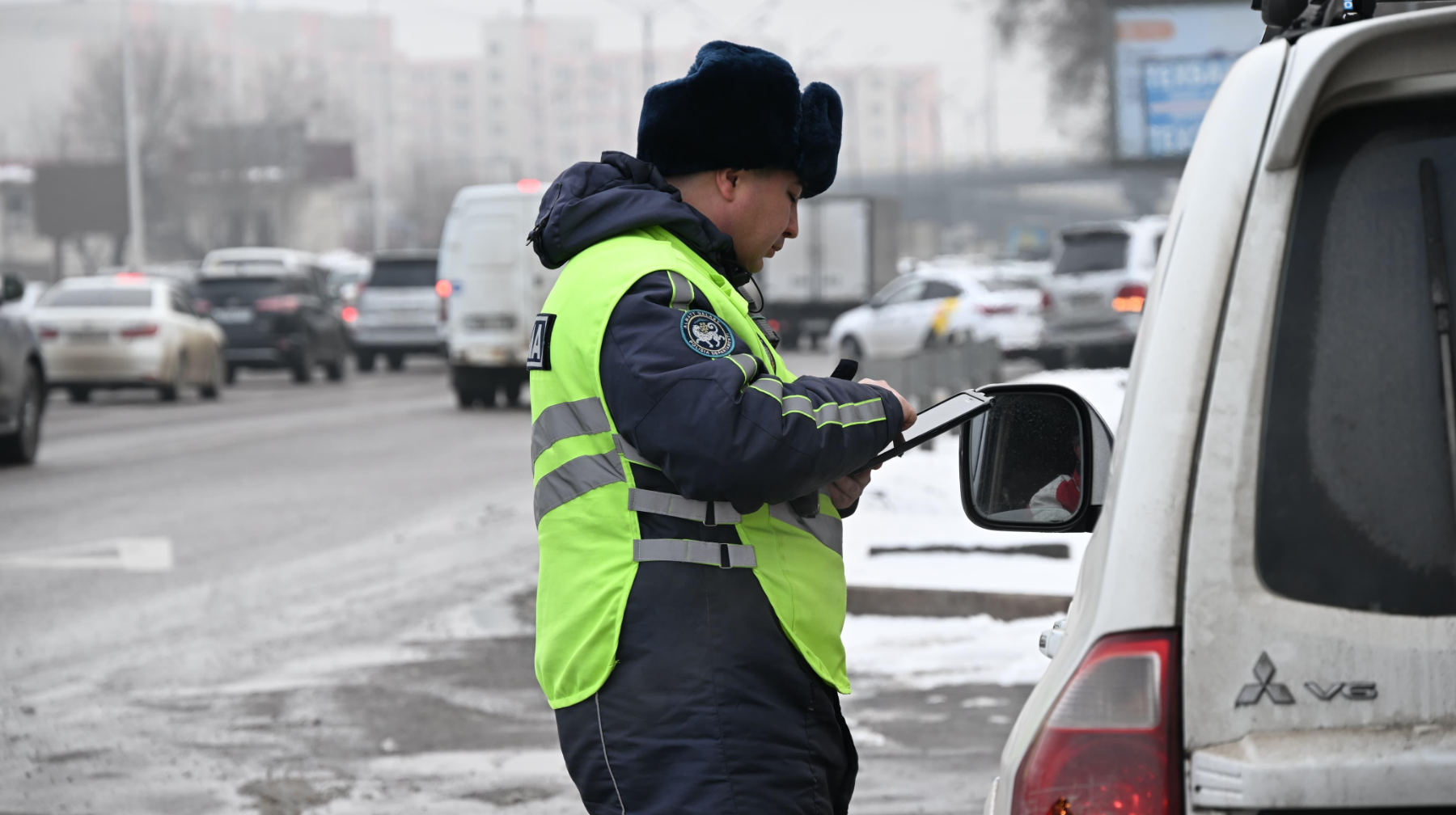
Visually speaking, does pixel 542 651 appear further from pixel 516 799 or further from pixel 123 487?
pixel 123 487

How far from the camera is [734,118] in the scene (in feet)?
8.75

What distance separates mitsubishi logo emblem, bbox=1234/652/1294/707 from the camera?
1853mm

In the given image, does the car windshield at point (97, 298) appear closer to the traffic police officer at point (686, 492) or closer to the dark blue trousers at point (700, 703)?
the traffic police officer at point (686, 492)

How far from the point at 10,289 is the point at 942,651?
9899mm

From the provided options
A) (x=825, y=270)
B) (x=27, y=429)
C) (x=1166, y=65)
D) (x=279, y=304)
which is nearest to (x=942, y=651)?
(x=27, y=429)

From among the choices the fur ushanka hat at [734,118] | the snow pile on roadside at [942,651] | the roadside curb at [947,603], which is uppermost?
the fur ushanka hat at [734,118]

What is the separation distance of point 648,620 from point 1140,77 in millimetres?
28957

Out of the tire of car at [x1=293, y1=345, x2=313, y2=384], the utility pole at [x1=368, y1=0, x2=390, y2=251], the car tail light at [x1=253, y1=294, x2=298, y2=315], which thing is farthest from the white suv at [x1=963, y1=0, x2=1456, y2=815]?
the utility pole at [x1=368, y1=0, x2=390, y2=251]

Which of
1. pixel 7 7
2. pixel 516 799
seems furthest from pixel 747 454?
pixel 7 7

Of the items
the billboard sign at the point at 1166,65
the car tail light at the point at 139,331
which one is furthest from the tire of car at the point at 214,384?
the billboard sign at the point at 1166,65

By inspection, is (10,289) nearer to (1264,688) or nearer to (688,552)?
(688,552)

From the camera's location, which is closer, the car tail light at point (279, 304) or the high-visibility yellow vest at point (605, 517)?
the high-visibility yellow vest at point (605, 517)

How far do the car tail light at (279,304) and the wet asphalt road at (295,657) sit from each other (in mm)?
12220

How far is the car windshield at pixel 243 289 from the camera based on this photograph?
2823cm
